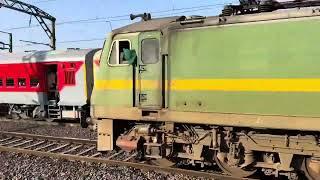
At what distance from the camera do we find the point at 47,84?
71.1 feet

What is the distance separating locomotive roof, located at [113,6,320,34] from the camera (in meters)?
7.60

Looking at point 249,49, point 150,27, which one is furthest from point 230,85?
point 150,27

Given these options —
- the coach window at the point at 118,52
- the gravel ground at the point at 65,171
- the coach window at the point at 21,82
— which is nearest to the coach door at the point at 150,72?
the coach window at the point at 118,52

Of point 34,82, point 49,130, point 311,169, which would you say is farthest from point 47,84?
point 311,169

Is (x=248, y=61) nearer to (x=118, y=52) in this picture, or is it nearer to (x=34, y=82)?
(x=118, y=52)

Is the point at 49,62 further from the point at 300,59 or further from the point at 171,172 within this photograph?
the point at 300,59

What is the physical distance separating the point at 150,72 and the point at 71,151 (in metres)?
4.34

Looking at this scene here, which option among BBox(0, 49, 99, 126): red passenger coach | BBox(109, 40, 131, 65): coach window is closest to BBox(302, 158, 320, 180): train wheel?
BBox(109, 40, 131, 65): coach window

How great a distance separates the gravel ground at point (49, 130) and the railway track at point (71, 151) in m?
1.51

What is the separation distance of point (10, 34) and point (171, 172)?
99.5 feet

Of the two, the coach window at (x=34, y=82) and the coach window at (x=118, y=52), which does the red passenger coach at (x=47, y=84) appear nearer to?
the coach window at (x=34, y=82)

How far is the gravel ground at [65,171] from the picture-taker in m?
9.49

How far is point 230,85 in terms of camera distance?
27.0ft

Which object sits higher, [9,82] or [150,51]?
[150,51]
